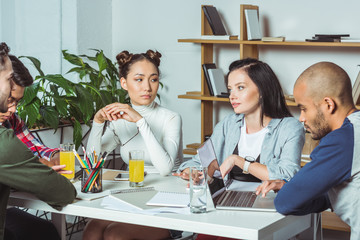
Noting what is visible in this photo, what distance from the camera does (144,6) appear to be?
15.6ft

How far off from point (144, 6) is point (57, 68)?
0.97 metres

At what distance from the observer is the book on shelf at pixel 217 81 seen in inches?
166

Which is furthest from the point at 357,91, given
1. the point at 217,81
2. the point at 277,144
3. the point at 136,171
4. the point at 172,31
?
the point at 136,171

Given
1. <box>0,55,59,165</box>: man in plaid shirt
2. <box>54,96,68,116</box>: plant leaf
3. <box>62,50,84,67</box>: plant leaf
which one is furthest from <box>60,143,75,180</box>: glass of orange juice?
<box>62,50,84,67</box>: plant leaf

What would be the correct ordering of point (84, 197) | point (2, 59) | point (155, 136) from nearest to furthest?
point (2, 59), point (84, 197), point (155, 136)

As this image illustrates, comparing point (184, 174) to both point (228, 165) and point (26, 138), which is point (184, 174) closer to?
point (228, 165)

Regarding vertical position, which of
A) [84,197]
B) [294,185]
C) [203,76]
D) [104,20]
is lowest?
[84,197]

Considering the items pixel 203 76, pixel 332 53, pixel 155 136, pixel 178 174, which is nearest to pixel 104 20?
pixel 203 76

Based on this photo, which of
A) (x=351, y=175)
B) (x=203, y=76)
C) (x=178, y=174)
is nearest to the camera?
(x=351, y=175)

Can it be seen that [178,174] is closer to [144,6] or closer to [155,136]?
[155,136]

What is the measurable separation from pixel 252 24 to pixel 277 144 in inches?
72.6

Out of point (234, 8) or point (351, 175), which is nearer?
point (351, 175)

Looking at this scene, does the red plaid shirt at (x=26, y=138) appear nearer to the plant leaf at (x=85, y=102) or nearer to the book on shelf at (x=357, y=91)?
the plant leaf at (x=85, y=102)

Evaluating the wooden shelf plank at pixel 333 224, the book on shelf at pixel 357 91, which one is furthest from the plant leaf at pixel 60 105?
the book on shelf at pixel 357 91
